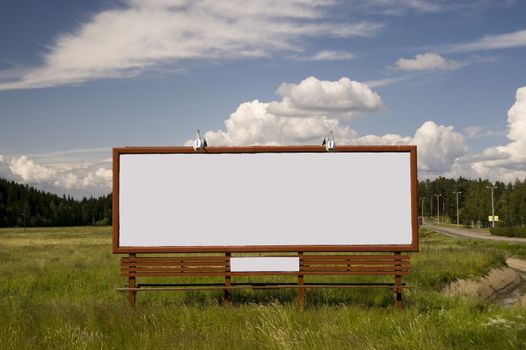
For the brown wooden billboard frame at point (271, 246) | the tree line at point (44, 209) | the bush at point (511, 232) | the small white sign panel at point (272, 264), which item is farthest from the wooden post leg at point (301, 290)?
the tree line at point (44, 209)

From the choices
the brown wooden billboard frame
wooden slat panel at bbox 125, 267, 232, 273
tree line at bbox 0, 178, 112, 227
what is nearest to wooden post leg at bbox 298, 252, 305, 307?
the brown wooden billboard frame

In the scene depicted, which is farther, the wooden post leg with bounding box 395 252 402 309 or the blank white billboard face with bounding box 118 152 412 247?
the blank white billboard face with bounding box 118 152 412 247

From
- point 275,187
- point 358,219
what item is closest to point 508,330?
point 358,219

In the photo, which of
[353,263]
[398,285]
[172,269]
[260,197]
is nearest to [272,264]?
[260,197]

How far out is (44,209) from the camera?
167750mm

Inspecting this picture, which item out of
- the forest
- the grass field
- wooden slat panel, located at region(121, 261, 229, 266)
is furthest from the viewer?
the forest

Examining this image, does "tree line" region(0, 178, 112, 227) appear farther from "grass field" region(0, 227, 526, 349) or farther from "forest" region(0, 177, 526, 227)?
"grass field" region(0, 227, 526, 349)

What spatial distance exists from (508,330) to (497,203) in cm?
13025

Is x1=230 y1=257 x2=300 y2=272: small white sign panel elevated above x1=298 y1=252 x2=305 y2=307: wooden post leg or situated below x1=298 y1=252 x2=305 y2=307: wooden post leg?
above

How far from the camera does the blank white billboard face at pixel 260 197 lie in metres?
11.9

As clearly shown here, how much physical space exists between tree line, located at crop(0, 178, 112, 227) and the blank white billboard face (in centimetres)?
15466

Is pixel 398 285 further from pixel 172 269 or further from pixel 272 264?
pixel 172 269

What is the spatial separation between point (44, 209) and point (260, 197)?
170 metres

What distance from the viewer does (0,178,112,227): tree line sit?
158250mm
